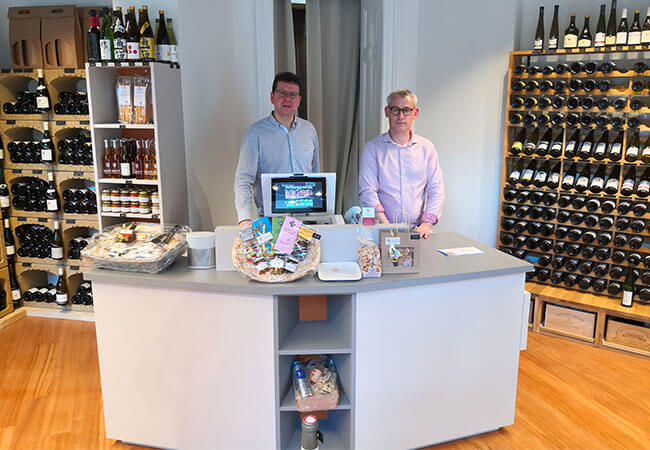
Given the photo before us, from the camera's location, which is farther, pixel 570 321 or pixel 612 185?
pixel 570 321

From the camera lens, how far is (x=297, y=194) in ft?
7.88

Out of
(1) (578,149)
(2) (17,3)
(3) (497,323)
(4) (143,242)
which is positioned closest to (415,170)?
(3) (497,323)

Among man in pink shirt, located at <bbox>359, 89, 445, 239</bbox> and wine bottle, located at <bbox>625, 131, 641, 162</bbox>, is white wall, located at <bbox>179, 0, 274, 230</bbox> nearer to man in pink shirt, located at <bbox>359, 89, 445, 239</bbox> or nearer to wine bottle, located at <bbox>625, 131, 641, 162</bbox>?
man in pink shirt, located at <bbox>359, 89, 445, 239</bbox>

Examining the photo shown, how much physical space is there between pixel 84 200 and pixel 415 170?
2.61 m

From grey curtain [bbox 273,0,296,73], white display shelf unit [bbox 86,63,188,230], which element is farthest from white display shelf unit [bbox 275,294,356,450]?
grey curtain [bbox 273,0,296,73]

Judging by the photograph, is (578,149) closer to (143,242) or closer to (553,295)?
(553,295)

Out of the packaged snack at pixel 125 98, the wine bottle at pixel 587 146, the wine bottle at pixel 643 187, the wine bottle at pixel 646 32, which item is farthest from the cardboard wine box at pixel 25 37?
the wine bottle at pixel 643 187

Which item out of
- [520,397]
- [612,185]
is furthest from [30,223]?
[612,185]

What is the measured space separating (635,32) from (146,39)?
11.1ft

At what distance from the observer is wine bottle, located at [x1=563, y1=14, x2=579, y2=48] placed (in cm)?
380

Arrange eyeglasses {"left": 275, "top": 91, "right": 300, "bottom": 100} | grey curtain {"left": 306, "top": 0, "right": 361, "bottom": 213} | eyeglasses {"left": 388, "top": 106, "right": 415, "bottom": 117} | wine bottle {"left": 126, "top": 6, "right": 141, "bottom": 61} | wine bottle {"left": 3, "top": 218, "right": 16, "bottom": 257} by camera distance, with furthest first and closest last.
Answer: grey curtain {"left": 306, "top": 0, "right": 361, "bottom": 213}, wine bottle {"left": 3, "top": 218, "right": 16, "bottom": 257}, wine bottle {"left": 126, "top": 6, "right": 141, "bottom": 61}, eyeglasses {"left": 275, "top": 91, "right": 300, "bottom": 100}, eyeglasses {"left": 388, "top": 106, "right": 415, "bottom": 117}

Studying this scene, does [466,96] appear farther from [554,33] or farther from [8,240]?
[8,240]

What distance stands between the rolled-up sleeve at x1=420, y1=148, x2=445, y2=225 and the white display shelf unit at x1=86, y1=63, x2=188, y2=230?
178 cm

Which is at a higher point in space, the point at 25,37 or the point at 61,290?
the point at 25,37
